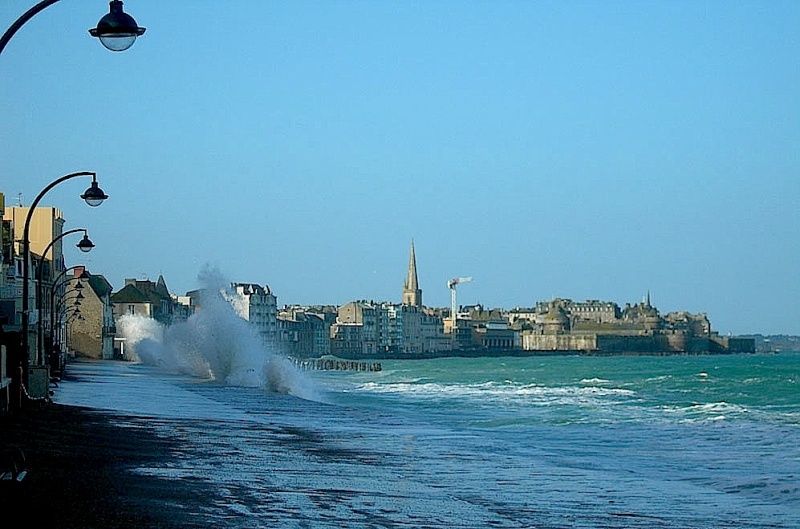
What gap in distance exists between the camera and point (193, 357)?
6469 centimetres

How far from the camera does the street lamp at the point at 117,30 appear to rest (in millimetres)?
9602

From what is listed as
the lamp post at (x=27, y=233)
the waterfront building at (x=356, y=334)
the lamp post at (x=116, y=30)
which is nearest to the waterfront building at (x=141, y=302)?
the waterfront building at (x=356, y=334)

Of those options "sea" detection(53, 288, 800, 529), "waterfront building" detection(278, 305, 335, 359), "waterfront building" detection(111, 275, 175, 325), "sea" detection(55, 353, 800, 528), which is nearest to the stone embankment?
"waterfront building" detection(111, 275, 175, 325)

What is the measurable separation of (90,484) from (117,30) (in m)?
4.94

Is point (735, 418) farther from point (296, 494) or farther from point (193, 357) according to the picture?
point (193, 357)

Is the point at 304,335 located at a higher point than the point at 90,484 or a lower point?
higher

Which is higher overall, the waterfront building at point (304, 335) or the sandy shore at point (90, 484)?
the waterfront building at point (304, 335)

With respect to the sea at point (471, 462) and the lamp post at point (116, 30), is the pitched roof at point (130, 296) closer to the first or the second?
the sea at point (471, 462)

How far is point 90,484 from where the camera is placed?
40.5 feet

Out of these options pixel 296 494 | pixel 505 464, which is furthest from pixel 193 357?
pixel 296 494

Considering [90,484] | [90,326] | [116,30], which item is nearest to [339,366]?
[90,326]

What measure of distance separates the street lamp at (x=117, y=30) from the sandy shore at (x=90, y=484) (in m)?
3.47

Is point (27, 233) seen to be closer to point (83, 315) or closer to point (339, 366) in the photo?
point (83, 315)

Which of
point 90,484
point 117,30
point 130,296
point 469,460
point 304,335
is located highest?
point 130,296
